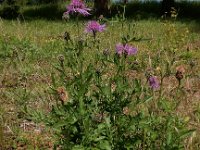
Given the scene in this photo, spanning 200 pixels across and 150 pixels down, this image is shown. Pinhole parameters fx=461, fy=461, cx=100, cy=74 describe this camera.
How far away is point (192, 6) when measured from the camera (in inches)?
875

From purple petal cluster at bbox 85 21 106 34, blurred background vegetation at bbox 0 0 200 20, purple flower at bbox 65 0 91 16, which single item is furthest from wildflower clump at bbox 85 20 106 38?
blurred background vegetation at bbox 0 0 200 20

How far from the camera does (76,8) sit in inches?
130

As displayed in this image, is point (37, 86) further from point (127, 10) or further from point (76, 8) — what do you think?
point (127, 10)

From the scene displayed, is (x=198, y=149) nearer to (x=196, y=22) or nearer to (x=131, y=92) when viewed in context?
(x=131, y=92)

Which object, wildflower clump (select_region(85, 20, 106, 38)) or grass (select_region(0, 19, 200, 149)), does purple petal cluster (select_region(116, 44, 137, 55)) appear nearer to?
grass (select_region(0, 19, 200, 149))

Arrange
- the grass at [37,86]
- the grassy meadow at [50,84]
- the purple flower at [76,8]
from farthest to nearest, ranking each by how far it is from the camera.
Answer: the grass at [37,86] < the grassy meadow at [50,84] < the purple flower at [76,8]

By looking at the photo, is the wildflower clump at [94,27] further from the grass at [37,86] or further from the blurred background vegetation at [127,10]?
the blurred background vegetation at [127,10]

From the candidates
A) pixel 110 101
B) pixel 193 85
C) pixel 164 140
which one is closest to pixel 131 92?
pixel 110 101

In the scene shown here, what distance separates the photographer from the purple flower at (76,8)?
328cm

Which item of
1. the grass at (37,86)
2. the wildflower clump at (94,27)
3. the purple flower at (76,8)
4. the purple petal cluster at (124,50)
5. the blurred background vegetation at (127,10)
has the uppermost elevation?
the purple flower at (76,8)

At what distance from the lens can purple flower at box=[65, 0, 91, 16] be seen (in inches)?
129

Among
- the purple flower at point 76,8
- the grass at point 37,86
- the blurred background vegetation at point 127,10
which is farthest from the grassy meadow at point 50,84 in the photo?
the blurred background vegetation at point 127,10

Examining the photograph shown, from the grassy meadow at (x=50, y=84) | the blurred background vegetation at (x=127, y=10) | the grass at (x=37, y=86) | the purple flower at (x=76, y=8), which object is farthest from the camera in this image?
the blurred background vegetation at (x=127, y=10)

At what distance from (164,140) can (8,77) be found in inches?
151
